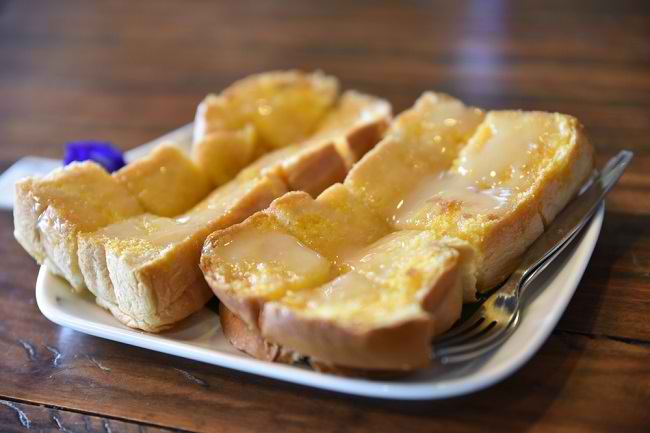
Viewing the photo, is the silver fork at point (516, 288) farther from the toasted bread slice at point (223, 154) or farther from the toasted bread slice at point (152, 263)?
the toasted bread slice at point (223, 154)

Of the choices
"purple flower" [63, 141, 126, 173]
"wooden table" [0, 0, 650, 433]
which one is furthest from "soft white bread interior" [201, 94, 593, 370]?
"purple flower" [63, 141, 126, 173]

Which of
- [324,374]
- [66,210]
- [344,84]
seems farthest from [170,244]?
[344,84]

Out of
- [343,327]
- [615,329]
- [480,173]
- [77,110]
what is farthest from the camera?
[77,110]

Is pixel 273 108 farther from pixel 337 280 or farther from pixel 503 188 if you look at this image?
pixel 337 280

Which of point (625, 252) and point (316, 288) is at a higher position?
point (316, 288)

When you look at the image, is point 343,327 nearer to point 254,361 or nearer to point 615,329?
point 254,361

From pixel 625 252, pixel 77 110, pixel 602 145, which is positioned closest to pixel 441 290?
pixel 625 252

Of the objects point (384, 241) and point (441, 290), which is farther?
point (384, 241)

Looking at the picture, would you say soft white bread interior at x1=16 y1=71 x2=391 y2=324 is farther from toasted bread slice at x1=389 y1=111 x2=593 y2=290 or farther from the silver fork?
the silver fork
